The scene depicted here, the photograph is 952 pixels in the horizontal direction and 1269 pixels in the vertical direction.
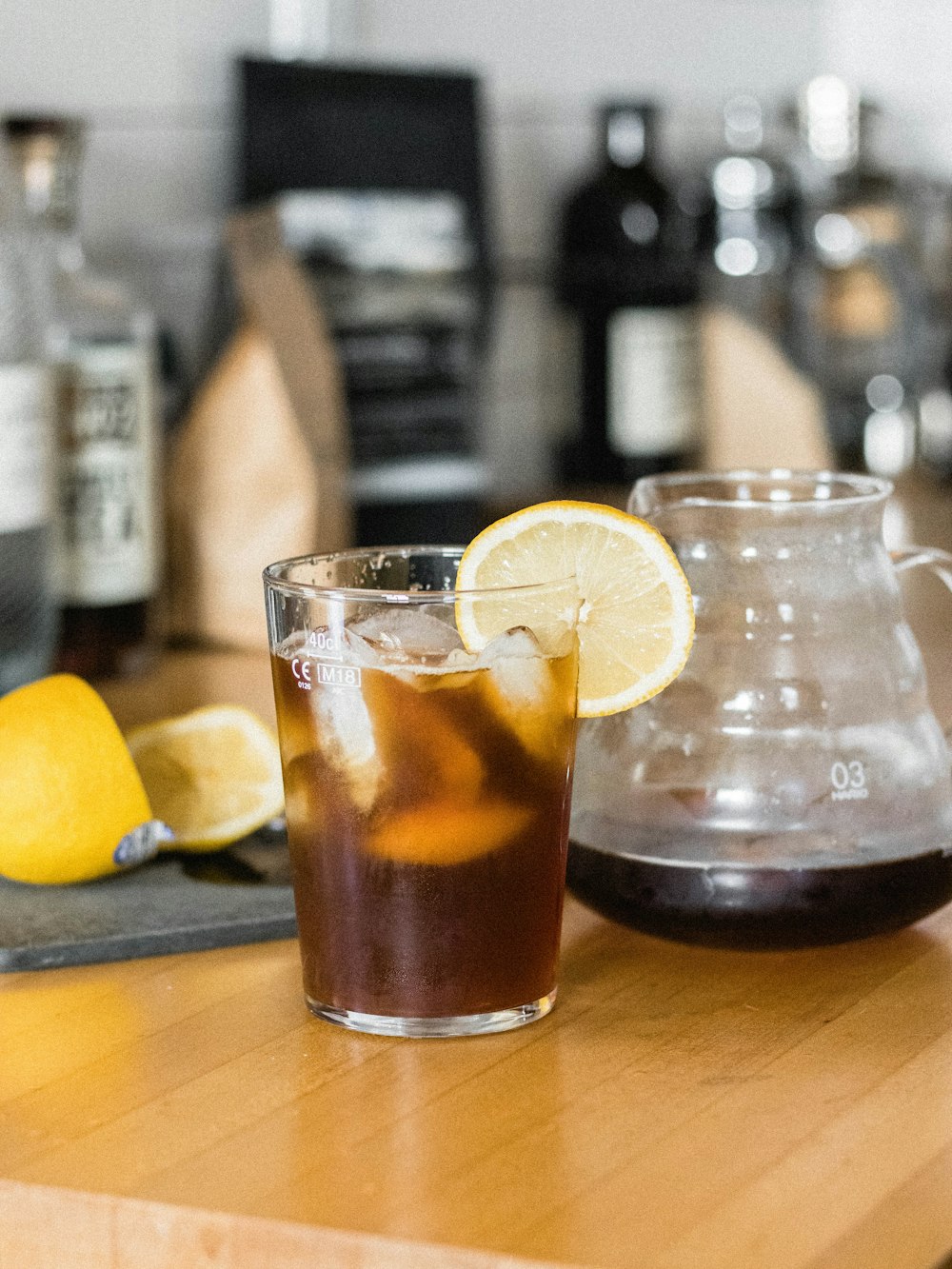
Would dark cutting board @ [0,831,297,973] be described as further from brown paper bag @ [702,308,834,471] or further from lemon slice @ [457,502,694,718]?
brown paper bag @ [702,308,834,471]

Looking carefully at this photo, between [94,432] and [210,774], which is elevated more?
[94,432]

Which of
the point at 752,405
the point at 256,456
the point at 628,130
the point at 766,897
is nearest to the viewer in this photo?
the point at 766,897

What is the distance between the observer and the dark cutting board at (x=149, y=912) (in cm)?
64

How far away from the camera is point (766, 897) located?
60cm

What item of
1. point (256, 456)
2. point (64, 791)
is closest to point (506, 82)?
point (256, 456)

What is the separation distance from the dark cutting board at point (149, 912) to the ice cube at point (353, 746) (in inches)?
5.1

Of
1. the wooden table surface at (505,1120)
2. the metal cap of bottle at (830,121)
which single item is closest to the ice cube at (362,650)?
the wooden table surface at (505,1120)

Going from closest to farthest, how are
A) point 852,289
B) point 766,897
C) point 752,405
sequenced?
1. point 766,897
2. point 752,405
3. point 852,289

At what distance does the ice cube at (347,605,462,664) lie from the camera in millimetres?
543

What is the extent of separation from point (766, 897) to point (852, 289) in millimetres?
1433

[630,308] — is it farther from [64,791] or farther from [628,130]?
[64,791]

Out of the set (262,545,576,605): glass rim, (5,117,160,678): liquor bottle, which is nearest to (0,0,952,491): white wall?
(5,117,160,678): liquor bottle

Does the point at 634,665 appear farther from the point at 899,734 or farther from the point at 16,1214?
the point at 16,1214

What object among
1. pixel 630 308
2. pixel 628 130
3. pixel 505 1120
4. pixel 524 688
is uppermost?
pixel 628 130
